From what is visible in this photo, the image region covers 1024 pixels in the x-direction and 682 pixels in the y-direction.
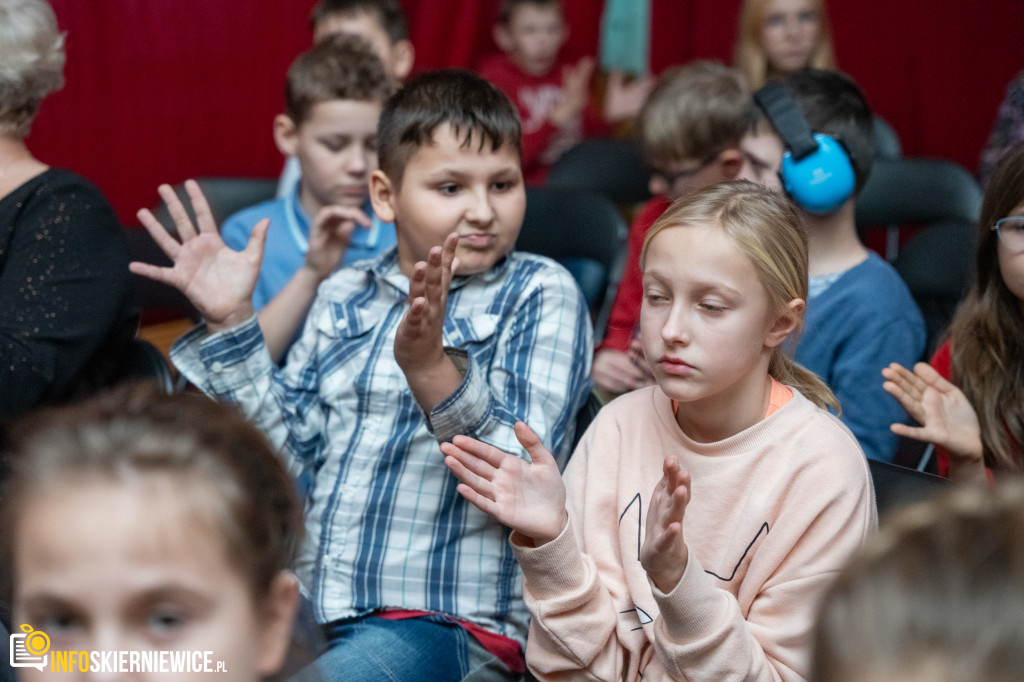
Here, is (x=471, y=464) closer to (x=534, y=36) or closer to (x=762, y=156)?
(x=762, y=156)

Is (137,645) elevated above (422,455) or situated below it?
above

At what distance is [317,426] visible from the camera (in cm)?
173

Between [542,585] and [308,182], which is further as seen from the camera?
[308,182]

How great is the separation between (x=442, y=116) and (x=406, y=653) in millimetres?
870

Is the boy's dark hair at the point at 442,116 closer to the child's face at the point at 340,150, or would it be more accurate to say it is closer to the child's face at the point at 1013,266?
the child's face at the point at 340,150

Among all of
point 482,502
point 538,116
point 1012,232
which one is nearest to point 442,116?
point 482,502

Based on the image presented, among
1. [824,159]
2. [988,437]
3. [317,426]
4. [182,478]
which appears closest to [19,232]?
[317,426]

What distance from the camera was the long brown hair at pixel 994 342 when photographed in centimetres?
161

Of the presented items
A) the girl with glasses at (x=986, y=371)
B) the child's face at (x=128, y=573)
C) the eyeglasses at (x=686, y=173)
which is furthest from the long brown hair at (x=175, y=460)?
the eyeglasses at (x=686, y=173)

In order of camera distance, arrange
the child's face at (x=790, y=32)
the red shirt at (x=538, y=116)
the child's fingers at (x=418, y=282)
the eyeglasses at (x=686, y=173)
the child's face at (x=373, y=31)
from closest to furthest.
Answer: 1. the child's fingers at (x=418, y=282)
2. the eyeglasses at (x=686, y=173)
3. the child's face at (x=373, y=31)
4. the child's face at (x=790, y=32)
5. the red shirt at (x=538, y=116)

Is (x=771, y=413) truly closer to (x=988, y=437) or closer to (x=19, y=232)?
(x=988, y=437)

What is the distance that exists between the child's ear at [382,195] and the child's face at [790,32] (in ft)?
6.73

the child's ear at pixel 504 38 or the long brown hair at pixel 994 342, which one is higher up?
the child's ear at pixel 504 38

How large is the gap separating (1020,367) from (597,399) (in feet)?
2.34
